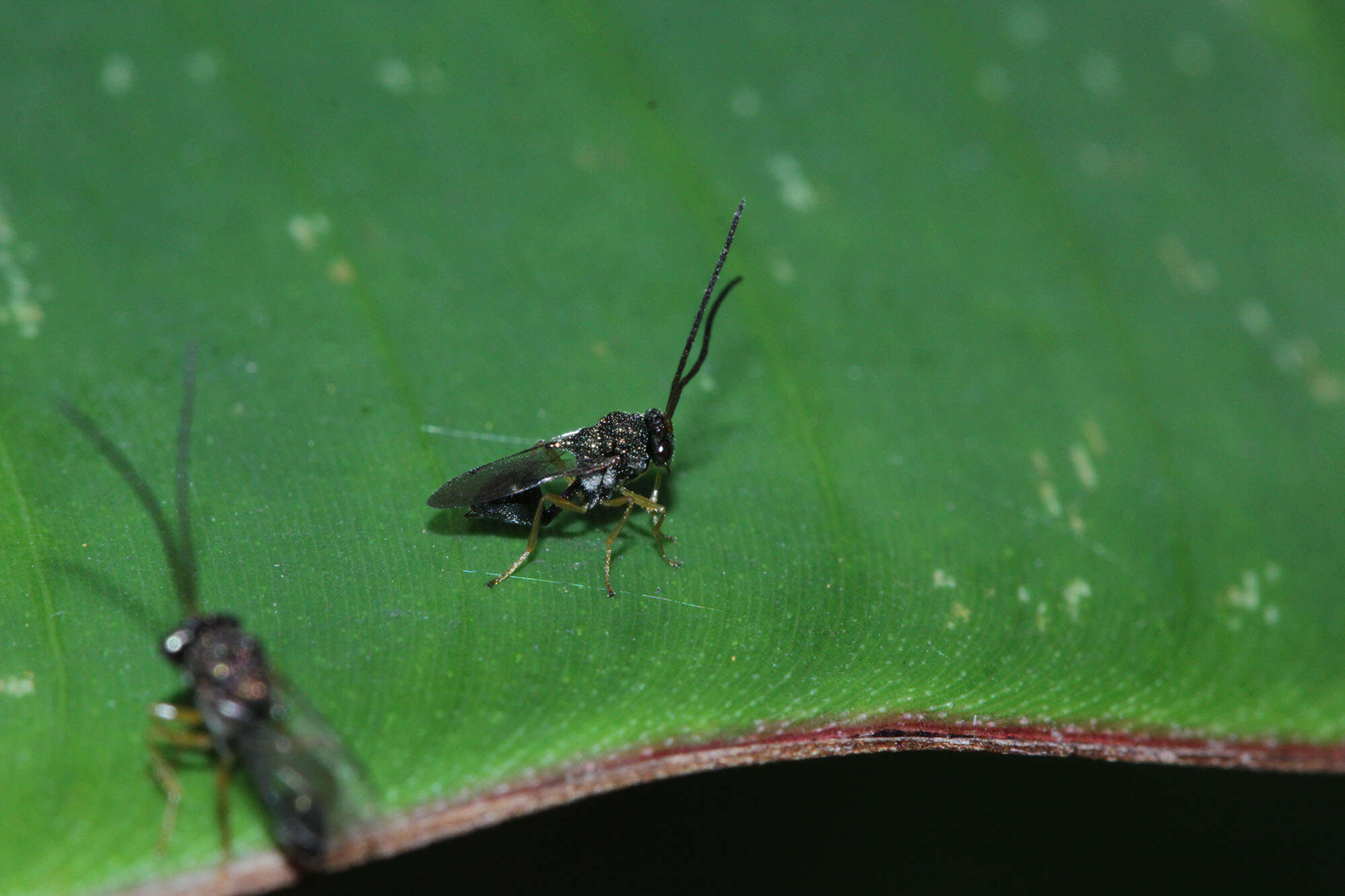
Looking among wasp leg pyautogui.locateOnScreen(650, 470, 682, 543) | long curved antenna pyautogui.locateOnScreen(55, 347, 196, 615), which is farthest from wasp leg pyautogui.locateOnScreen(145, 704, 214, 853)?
wasp leg pyautogui.locateOnScreen(650, 470, 682, 543)

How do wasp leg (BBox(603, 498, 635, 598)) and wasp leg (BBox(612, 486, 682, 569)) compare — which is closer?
wasp leg (BBox(603, 498, 635, 598))

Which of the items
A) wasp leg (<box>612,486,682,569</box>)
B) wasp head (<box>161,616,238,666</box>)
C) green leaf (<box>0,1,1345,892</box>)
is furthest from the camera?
wasp leg (<box>612,486,682,569</box>)

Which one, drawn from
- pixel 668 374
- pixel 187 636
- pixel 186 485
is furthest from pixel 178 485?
pixel 668 374

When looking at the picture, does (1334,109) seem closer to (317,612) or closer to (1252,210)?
(1252,210)

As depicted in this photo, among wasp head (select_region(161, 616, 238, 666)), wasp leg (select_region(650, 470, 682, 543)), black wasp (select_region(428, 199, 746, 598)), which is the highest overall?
black wasp (select_region(428, 199, 746, 598))

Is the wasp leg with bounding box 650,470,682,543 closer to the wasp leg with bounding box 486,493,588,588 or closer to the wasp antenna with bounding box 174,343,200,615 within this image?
the wasp leg with bounding box 486,493,588,588

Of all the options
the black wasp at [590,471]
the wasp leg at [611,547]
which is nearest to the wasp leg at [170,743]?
the black wasp at [590,471]

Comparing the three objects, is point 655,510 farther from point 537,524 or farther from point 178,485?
point 178,485
